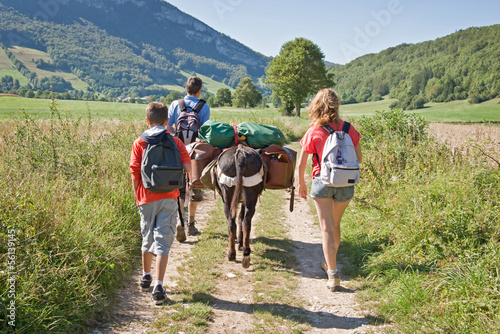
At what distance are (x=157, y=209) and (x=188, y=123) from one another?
2.26 metres

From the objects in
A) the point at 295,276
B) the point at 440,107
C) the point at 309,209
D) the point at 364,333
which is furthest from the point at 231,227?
the point at 440,107

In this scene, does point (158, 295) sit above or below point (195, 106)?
below

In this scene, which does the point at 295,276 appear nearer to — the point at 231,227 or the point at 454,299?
the point at 231,227

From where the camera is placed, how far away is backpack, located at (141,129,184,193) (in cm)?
340

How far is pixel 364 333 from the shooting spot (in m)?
3.19

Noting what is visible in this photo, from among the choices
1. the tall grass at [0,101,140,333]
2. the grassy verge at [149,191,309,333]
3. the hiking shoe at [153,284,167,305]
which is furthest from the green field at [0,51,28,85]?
the hiking shoe at [153,284,167,305]

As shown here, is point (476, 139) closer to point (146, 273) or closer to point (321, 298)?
point (321, 298)

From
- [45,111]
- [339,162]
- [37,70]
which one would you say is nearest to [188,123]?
[339,162]

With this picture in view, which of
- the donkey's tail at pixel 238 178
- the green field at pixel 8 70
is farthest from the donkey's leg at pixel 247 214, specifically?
the green field at pixel 8 70

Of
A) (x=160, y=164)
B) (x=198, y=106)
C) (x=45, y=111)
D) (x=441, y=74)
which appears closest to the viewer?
(x=160, y=164)

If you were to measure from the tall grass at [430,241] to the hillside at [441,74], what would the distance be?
189 ft

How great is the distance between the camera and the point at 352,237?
5707 millimetres

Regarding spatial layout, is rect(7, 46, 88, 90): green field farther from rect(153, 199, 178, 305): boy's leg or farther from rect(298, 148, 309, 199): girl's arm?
rect(298, 148, 309, 199): girl's arm

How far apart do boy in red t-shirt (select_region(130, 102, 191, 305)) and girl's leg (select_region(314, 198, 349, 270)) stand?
1761mm
